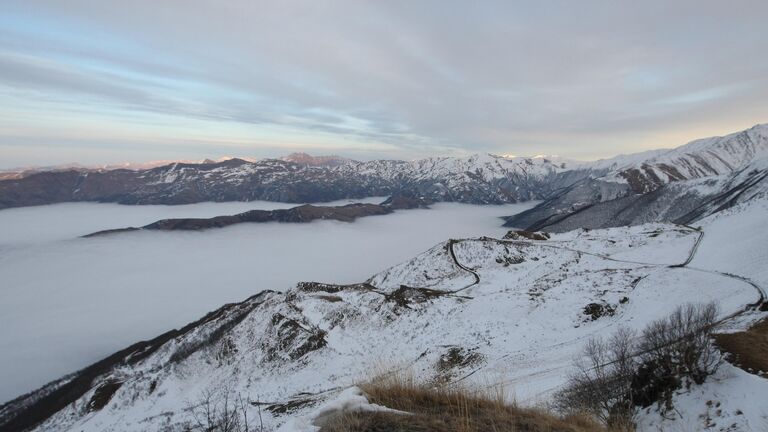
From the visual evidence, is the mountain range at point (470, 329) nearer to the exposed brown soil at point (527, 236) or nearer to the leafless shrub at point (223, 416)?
the exposed brown soil at point (527, 236)

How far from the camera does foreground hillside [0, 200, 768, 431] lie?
2517 cm

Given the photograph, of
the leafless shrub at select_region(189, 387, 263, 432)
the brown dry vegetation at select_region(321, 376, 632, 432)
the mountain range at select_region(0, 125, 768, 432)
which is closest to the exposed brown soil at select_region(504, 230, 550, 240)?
the mountain range at select_region(0, 125, 768, 432)

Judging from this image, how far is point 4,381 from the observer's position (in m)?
104

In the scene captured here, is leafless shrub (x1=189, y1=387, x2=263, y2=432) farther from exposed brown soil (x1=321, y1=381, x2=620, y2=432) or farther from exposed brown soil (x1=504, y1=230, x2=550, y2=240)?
exposed brown soil (x1=504, y1=230, x2=550, y2=240)

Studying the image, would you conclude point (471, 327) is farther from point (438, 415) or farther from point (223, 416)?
point (438, 415)

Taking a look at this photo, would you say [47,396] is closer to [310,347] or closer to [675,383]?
[310,347]

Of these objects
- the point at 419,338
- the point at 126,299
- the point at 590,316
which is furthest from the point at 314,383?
the point at 126,299

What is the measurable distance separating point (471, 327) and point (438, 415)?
Answer: 116 feet

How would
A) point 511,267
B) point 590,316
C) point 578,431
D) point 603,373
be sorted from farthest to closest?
point 511,267, point 590,316, point 603,373, point 578,431

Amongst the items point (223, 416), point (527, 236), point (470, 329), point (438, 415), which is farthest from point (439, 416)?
point (527, 236)

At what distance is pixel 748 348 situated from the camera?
14016mm

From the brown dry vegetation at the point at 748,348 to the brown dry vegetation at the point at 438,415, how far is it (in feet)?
39.5

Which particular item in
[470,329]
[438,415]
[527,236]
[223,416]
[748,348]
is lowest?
[470,329]

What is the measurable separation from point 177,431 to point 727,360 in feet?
135
